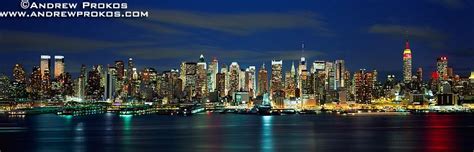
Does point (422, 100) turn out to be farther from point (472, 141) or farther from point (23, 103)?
point (472, 141)

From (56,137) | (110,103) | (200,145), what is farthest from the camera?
(110,103)

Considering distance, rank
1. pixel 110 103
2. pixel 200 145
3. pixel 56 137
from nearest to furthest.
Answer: pixel 200 145
pixel 56 137
pixel 110 103

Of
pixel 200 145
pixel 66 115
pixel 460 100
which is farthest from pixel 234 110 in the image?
pixel 200 145

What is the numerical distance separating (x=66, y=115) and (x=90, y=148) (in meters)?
88.4

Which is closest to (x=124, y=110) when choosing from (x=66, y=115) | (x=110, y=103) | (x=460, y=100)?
(x=66, y=115)

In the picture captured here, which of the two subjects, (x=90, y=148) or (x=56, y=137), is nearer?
(x=90, y=148)

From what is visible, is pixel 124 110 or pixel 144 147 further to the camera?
pixel 124 110

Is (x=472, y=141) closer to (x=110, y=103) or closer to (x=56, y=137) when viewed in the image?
(x=56, y=137)

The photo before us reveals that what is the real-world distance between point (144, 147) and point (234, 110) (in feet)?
387

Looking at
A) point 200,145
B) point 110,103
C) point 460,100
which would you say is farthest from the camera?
point 460,100

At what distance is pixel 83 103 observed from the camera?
550 ft

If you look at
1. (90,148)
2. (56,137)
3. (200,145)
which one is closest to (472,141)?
(200,145)

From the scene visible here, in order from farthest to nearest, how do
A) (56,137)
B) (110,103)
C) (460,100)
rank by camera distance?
(460,100)
(110,103)
(56,137)

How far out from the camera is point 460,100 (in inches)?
7244
